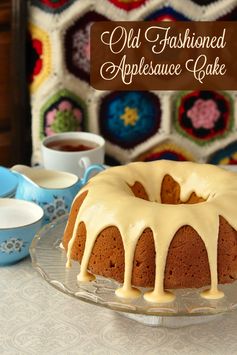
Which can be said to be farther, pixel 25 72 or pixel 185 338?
pixel 25 72

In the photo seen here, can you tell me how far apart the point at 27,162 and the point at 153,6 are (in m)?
0.42

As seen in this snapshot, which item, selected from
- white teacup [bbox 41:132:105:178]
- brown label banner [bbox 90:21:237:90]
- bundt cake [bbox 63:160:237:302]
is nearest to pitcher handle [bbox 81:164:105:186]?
white teacup [bbox 41:132:105:178]

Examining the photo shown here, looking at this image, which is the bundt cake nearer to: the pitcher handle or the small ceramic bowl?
the small ceramic bowl

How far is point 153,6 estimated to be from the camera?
1.40 m

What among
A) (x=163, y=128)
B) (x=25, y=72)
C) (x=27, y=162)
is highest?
(x=25, y=72)

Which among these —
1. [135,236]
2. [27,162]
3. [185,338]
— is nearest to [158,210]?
[135,236]

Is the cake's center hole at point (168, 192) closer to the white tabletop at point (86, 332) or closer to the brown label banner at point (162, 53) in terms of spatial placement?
the white tabletop at point (86, 332)

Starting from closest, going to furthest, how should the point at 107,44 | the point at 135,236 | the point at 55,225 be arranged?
the point at 135,236 < the point at 55,225 < the point at 107,44

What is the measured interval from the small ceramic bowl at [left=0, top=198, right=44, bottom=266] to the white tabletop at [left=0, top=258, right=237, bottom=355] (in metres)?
0.07

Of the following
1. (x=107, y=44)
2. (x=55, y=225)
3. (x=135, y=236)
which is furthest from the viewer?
(x=107, y=44)

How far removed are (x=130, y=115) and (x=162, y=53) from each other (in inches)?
5.8

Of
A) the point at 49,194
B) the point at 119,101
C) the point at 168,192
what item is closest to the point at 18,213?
the point at 49,194

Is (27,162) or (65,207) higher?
(65,207)

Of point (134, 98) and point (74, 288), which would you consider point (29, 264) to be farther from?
point (134, 98)
